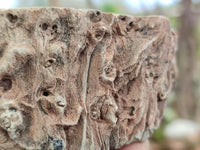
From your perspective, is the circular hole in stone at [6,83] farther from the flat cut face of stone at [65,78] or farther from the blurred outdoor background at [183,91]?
the blurred outdoor background at [183,91]

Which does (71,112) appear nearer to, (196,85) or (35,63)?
(35,63)

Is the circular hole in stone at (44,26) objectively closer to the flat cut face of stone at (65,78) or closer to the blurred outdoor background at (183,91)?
the flat cut face of stone at (65,78)

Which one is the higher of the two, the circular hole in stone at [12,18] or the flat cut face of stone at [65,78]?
the circular hole in stone at [12,18]

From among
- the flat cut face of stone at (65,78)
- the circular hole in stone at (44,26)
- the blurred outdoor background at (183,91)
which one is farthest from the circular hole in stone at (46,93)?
the blurred outdoor background at (183,91)

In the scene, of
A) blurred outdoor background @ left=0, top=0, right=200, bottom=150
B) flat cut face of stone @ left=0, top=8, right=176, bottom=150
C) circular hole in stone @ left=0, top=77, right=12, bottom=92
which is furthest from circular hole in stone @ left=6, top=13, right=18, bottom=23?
blurred outdoor background @ left=0, top=0, right=200, bottom=150

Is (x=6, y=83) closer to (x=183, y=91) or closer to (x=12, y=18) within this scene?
(x=12, y=18)

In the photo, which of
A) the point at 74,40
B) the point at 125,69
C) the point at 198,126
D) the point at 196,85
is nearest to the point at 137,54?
the point at 125,69

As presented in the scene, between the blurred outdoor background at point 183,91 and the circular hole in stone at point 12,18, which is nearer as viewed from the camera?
the circular hole in stone at point 12,18

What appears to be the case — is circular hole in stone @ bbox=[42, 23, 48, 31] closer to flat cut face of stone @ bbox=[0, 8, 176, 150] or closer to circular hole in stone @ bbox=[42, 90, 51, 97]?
flat cut face of stone @ bbox=[0, 8, 176, 150]

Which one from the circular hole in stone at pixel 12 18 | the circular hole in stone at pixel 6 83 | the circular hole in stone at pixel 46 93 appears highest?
the circular hole in stone at pixel 12 18
